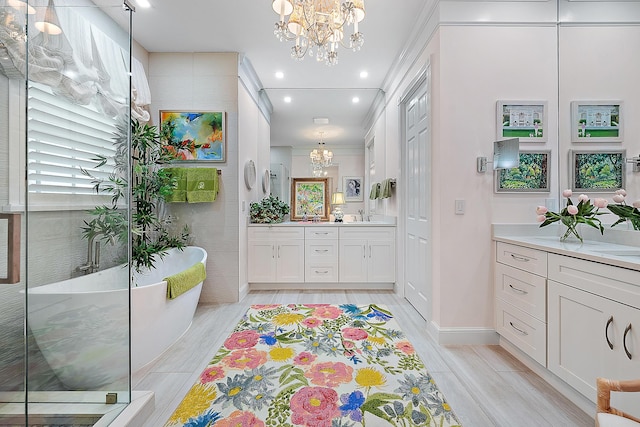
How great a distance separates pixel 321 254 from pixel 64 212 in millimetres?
2926

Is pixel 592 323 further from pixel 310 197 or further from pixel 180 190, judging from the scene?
pixel 310 197

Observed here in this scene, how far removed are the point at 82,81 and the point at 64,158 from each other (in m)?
0.46

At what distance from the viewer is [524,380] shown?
2.00 meters

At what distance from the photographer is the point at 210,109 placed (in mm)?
3541

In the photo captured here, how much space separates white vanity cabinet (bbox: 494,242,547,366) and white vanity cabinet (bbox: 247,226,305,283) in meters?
2.38

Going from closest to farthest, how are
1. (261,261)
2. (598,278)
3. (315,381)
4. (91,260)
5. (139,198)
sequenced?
(598,278), (91,260), (315,381), (139,198), (261,261)

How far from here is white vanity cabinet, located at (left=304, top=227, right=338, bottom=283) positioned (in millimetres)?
4184

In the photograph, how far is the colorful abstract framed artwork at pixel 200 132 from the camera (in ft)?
11.5

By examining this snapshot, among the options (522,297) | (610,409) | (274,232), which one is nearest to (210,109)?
(274,232)

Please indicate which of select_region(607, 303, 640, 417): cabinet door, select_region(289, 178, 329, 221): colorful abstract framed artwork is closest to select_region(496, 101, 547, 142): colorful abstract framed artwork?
select_region(607, 303, 640, 417): cabinet door

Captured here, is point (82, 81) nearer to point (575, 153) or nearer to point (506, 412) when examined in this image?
point (506, 412)

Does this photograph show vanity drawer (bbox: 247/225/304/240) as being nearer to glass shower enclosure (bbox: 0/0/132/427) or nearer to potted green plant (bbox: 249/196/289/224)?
potted green plant (bbox: 249/196/289/224)

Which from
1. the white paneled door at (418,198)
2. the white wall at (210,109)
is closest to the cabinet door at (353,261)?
the white paneled door at (418,198)

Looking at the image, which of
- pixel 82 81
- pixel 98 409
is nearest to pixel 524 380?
pixel 98 409
